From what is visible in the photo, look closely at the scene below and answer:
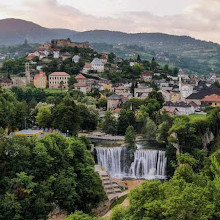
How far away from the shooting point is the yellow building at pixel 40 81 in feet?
223

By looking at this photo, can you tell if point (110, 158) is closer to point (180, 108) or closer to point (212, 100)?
point (180, 108)

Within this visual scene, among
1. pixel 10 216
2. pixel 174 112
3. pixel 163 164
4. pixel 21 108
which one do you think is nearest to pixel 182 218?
pixel 10 216

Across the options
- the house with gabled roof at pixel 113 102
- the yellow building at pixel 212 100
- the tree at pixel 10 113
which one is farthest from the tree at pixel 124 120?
the yellow building at pixel 212 100

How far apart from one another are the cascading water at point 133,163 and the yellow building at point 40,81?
108ft

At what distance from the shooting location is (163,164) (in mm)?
37219

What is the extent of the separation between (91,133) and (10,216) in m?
22.5

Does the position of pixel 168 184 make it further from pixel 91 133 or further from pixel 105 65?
pixel 105 65

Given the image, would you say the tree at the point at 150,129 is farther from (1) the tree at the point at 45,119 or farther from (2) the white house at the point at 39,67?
(2) the white house at the point at 39,67

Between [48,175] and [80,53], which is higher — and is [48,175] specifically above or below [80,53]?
below

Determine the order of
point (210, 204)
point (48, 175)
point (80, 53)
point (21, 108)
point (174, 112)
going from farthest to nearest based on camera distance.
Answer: point (80, 53) → point (174, 112) → point (21, 108) → point (48, 175) → point (210, 204)

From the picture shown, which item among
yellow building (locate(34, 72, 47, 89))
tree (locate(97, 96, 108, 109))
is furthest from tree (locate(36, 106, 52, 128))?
yellow building (locate(34, 72, 47, 89))

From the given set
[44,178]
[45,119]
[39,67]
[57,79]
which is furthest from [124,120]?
[39,67]

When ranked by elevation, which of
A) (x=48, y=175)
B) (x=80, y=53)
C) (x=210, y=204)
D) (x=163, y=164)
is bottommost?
(x=163, y=164)

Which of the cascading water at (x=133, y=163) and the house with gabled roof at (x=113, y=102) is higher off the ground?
the house with gabled roof at (x=113, y=102)
